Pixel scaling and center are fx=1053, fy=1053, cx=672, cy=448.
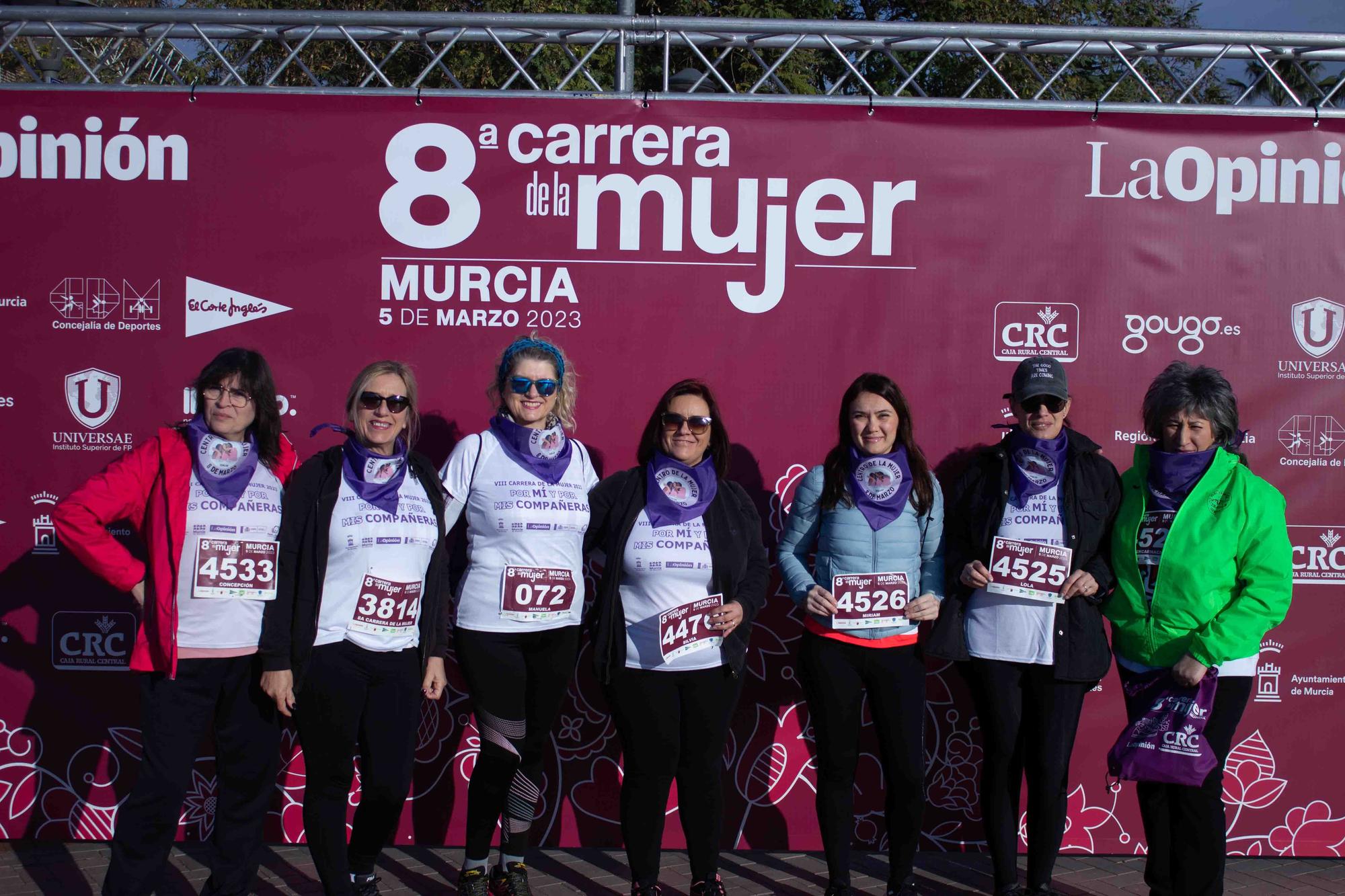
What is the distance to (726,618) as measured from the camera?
3477mm

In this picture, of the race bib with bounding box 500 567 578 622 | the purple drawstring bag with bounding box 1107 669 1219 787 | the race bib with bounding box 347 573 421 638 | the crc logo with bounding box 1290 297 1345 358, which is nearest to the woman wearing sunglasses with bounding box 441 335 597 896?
the race bib with bounding box 500 567 578 622

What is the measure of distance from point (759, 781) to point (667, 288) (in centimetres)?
213

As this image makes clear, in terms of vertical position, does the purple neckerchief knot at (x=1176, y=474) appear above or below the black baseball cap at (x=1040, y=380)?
below

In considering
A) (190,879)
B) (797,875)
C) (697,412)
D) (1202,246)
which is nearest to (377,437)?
(697,412)

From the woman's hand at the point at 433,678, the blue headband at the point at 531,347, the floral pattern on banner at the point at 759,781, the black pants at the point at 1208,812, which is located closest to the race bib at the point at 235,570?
the woman's hand at the point at 433,678

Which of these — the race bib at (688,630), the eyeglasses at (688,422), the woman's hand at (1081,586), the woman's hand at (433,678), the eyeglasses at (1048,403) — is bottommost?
the woman's hand at (433,678)

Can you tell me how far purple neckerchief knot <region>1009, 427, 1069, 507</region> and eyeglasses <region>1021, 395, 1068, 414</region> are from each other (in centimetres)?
11

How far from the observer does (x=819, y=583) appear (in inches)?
146

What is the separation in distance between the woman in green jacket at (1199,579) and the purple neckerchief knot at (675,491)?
1419mm

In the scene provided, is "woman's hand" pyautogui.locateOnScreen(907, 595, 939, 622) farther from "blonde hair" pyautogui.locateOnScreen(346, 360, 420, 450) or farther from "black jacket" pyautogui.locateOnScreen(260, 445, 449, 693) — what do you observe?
"black jacket" pyautogui.locateOnScreen(260, 445, 449, 693)

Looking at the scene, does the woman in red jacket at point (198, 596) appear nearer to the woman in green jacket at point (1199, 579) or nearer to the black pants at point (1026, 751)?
the black pants at point (1026, 751)

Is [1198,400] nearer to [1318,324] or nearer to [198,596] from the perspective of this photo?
[1318,324]

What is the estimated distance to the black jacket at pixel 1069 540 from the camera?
3574mm

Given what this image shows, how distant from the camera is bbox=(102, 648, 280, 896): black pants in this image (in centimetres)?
328
